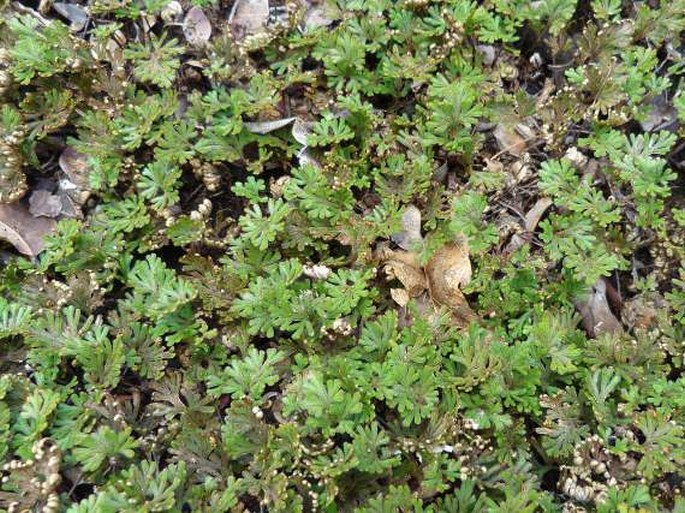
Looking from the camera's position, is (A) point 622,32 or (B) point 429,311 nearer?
(B) point 429,311

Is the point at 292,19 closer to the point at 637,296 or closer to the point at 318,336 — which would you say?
the point at 318,336

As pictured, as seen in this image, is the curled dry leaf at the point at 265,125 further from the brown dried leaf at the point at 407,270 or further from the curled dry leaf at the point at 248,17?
the brown dried leaf at the point at 407,270

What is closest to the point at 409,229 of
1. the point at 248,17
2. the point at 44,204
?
the point at 248,17

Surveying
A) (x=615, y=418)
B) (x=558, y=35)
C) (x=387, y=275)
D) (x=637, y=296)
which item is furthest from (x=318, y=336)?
(x=558, y=35)

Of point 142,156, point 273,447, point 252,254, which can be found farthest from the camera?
point 142,156

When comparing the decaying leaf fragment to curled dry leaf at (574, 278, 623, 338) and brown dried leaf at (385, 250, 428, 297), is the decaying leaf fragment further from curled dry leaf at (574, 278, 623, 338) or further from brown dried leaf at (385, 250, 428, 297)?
curled dry leaf at (574, 278, 623, 338)

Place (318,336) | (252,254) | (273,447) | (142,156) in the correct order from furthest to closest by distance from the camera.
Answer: (142,156) < (252,254) < (318,336) < (273,447)

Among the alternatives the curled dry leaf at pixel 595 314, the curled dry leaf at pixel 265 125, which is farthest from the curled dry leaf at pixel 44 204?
the curled dry leaf at pixel 595 314
